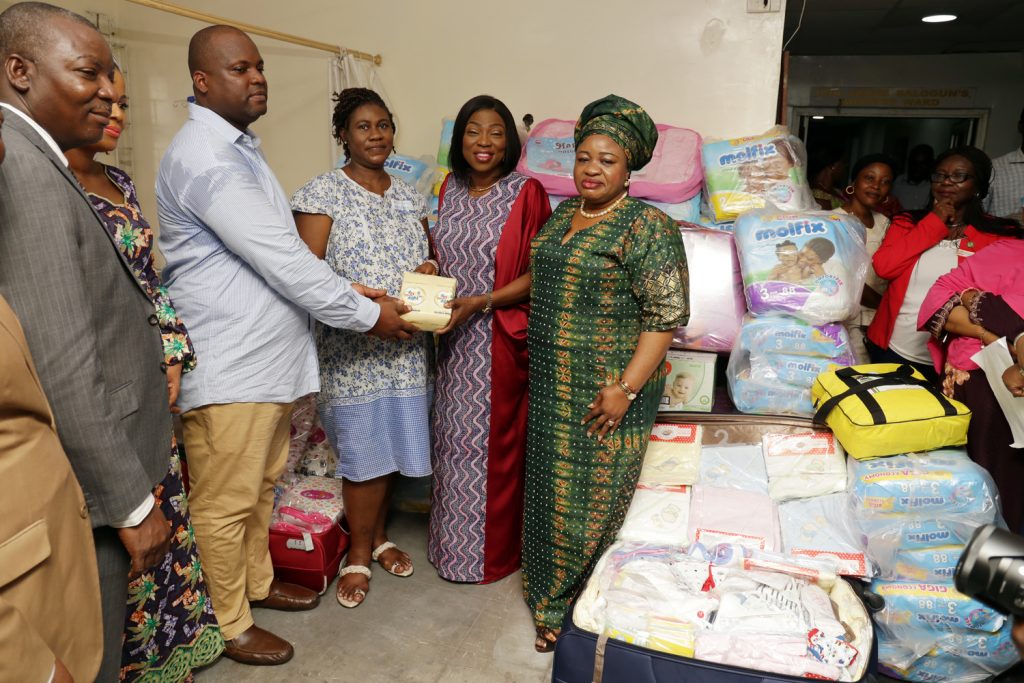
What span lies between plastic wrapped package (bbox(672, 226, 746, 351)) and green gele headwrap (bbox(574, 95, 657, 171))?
69 centimetres

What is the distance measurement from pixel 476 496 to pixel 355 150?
4.10ft

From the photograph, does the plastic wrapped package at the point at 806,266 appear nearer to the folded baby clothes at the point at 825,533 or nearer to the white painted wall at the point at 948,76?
the folded baby clothes at the point at 825,533

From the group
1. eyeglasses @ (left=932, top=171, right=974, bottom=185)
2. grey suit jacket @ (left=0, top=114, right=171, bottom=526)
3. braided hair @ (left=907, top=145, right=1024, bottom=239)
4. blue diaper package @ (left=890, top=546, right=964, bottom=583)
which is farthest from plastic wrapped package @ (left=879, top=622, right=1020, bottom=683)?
grey suit jacket @ (left=0, top=114, right=171, bottom=526)

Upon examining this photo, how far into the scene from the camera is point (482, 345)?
2311mm

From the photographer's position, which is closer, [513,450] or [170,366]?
[170,366]

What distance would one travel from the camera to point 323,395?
91.6 inches

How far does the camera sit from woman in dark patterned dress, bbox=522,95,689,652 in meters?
1.88

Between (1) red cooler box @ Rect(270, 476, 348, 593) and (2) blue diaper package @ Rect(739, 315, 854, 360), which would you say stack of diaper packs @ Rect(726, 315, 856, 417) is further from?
(1) red cooler box @ Rect(270, 476, 348, 593)

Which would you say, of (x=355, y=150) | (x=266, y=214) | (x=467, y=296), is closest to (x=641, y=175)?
(x=467, y=296)

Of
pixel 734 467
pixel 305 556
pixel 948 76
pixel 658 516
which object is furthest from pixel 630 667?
pixel 948 76

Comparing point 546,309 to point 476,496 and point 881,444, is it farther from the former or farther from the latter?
point 881,444

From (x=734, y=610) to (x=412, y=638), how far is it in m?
1.03

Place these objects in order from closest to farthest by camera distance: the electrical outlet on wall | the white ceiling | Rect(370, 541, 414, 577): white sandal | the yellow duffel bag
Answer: the yellow duffel bag
Rect(370, 541, 414, 577): white sandal
the electrical outlet on wall
the white ceiling

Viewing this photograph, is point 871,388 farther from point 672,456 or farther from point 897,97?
point 897,97
